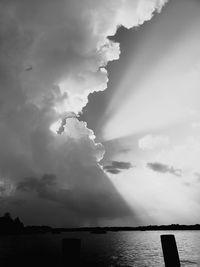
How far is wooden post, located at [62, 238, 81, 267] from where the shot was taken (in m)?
5.62

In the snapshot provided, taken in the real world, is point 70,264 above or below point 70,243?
below

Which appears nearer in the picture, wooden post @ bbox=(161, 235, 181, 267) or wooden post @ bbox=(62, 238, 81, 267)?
wooden post @ bbox=(62, 238, 81, 267)

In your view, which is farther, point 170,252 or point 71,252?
point 170,252

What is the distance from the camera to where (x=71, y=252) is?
5691mm

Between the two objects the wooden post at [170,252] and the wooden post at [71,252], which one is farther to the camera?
the wooden post at [170,252]

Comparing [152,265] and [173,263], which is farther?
[152,265]

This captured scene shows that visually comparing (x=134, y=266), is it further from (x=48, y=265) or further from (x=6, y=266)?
(x=6, y=266)

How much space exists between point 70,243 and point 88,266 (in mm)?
44610

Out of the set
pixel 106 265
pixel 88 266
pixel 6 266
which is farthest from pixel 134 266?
pixel 6 266

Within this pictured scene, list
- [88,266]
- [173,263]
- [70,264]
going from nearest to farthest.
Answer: [70,264], [173,263], [88,266]

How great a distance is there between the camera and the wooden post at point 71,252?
18.5ft

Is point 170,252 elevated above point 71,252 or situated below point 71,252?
above

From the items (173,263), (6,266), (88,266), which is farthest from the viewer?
(6,266)

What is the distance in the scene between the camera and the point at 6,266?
4794 centimetres
